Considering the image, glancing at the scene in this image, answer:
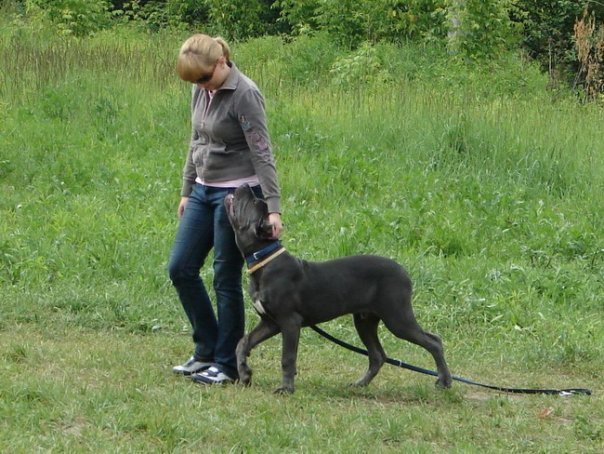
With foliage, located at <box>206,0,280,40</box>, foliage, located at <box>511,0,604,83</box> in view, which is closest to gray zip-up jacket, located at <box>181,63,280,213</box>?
foliage, located at <box>206,0,280,40</box>

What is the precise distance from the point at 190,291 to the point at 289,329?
2.33 feet

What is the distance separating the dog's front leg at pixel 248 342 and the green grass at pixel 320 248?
0.37 feet

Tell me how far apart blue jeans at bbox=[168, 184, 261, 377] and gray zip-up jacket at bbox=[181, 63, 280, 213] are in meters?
0.14

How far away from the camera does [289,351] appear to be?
6.36 meters

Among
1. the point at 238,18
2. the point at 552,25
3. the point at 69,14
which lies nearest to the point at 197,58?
the point at 69,14

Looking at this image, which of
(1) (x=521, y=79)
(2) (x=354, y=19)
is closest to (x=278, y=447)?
(1) (x=521, y=79)

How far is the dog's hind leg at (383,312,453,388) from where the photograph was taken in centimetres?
651

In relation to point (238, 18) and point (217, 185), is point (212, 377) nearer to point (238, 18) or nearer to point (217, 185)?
point (217, 185)

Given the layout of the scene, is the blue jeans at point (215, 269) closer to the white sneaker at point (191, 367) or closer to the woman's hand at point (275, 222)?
the white sneaker at point (191, 367)

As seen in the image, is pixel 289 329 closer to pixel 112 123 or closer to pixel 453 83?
pixel 112 123

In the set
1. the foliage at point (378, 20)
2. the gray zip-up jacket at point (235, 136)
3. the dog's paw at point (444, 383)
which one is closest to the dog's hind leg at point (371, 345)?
the dog's paw at point (444, 383)

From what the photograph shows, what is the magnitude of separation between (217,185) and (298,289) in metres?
0.78

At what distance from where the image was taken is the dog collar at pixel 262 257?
627 centimetres

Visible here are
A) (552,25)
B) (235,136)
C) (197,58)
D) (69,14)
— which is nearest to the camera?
(197,58)
